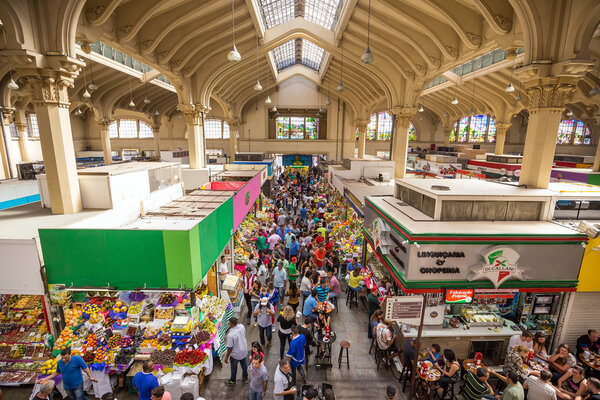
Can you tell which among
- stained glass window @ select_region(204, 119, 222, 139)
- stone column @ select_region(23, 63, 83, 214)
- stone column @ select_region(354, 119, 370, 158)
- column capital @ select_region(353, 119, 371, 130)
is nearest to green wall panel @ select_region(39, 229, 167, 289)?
stone column @ select_region(23, 63, 83, 214)

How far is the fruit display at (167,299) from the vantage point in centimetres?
564

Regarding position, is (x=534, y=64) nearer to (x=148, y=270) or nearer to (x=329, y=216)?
(x=148, y=270)

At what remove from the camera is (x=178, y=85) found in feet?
43.4

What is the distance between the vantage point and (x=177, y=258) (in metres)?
5.01

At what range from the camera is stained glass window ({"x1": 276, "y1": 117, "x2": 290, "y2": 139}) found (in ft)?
94.7

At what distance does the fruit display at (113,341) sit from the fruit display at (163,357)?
0.78 metres

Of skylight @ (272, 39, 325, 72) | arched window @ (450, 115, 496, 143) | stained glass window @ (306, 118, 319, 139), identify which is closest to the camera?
skylight @ (272, 39, 325, 72)

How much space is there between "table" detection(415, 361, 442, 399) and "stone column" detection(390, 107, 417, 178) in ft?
35.0

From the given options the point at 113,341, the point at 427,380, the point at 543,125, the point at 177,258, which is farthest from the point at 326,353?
the point at 543,125

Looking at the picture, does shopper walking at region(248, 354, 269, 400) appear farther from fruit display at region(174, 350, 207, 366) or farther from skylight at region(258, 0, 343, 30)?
skylight at region(258, 0, 343, 30)

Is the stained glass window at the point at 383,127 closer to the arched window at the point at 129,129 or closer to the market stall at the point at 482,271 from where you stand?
the arched window at the point at 129,129

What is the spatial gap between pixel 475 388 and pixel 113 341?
19.8 ft

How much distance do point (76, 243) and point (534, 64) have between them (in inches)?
366

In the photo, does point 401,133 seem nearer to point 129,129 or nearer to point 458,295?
point 458,295
